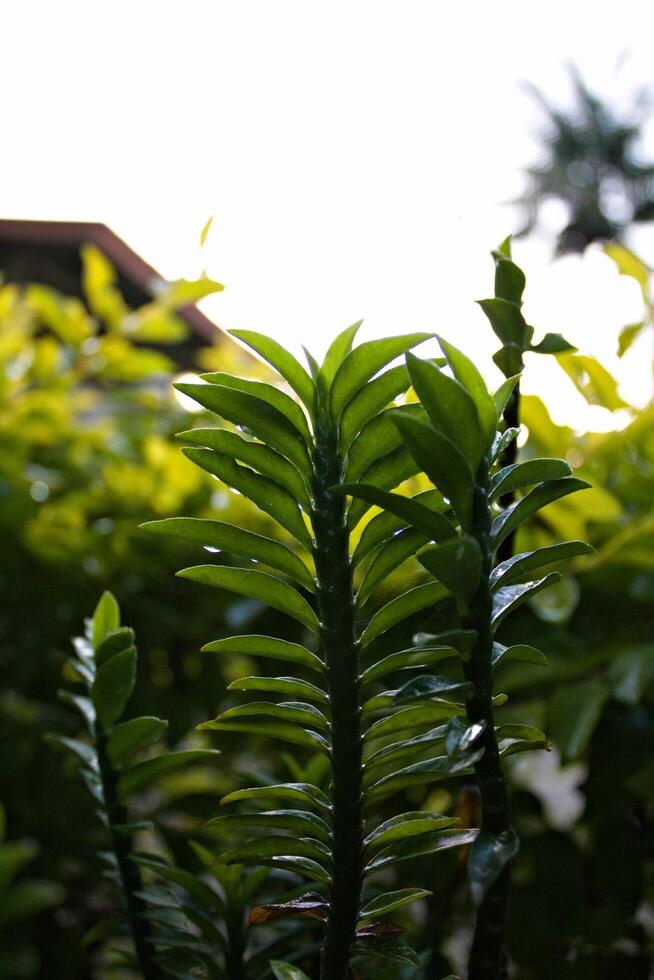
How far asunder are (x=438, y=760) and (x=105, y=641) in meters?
0.13

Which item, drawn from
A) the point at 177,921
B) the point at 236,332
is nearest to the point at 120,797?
the point at 177,921

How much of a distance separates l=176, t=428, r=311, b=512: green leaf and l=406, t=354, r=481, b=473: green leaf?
6 centimetres

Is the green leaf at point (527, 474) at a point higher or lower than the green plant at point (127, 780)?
higher

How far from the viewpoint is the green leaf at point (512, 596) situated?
0.86 ft

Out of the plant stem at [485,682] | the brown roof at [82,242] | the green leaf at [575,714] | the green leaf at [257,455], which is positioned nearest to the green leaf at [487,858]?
the plant stem at [485,682]

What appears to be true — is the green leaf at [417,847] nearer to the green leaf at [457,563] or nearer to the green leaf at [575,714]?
the green leaf at [457,563]

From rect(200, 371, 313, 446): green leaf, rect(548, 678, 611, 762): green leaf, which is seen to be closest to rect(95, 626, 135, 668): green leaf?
rect(200, 371, 313, 446): green leaf

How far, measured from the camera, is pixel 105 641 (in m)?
0.34

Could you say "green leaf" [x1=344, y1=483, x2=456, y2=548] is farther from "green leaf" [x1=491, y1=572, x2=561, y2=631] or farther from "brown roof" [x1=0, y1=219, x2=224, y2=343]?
"brown roof" [x1=0, y1=219, x2=224, y2=343]

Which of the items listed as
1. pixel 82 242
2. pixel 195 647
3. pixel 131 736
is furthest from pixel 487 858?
pixel 82 242

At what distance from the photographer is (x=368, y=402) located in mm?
283

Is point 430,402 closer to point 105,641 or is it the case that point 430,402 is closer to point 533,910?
point 105,641

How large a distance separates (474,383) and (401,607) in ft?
0.23

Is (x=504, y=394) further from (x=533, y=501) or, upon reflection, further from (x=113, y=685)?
(x=113, y=685)
